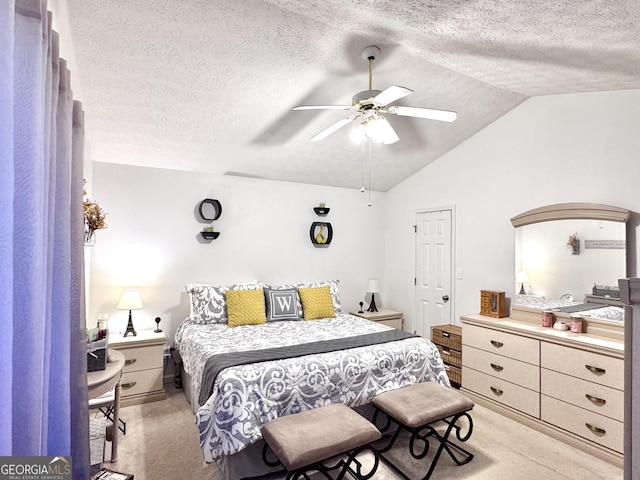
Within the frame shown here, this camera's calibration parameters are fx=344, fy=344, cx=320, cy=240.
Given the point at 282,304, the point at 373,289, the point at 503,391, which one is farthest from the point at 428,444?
the point at 373,289

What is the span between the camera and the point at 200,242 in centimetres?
401

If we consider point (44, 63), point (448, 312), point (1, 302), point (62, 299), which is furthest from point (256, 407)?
point (448, 312)

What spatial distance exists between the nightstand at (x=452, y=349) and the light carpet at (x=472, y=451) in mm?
660

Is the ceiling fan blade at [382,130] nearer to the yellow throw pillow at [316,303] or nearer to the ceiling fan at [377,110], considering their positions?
the ceiling fan at [377,110]

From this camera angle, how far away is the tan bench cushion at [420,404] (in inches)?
86.2

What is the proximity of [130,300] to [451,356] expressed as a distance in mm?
3371

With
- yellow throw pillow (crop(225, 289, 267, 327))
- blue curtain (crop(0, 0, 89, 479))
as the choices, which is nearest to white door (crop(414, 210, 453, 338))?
yellow throw pillow (crop(225, 289, 267, 327))

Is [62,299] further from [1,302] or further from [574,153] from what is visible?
[574,153]

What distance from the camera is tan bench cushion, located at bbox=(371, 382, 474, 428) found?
219cm

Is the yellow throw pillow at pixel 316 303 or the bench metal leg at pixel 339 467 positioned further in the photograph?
the yellow throw pillow at pixel 316 303

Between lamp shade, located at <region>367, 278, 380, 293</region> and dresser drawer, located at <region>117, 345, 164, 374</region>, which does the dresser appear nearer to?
lamp shade, located at <region>367, 278, 380, 293</region>

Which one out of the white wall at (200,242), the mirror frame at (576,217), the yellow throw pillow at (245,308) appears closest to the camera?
the mirror frame at (576,217)

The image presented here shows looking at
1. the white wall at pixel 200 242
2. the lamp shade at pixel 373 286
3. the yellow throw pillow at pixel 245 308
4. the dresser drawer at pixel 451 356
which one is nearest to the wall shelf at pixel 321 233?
the white wall at pixel 200 242

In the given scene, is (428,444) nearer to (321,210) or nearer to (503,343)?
(503,343)
